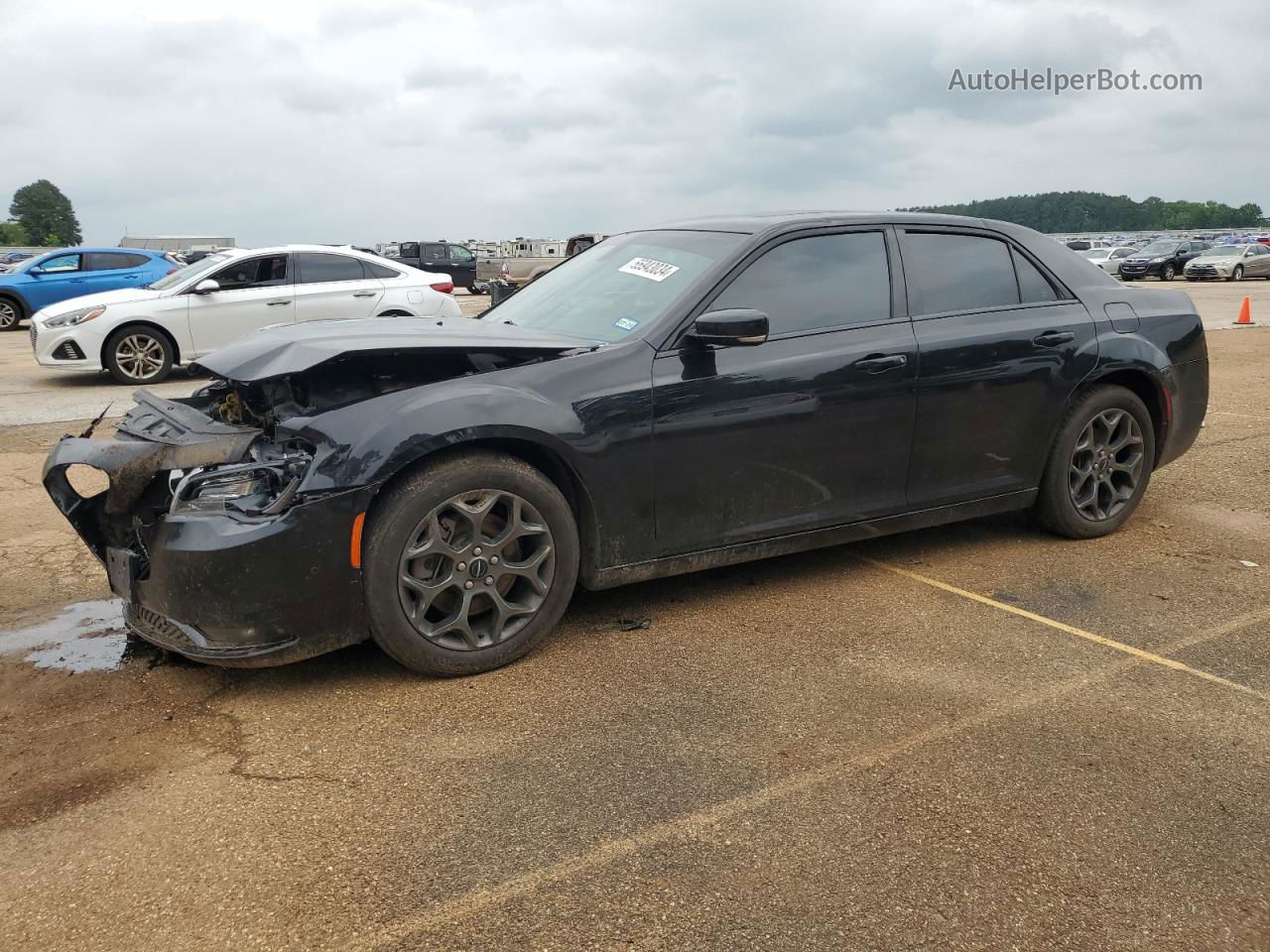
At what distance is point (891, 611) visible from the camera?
14.3 feet

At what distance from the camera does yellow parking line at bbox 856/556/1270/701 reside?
3.68 m

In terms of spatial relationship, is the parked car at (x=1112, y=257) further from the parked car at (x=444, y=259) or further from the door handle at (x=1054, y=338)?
the door handle at (x=1054, y=338)

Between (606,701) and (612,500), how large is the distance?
2.48 ft

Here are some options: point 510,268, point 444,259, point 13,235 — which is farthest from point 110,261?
point 13,235

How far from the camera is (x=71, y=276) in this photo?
18.8 metres

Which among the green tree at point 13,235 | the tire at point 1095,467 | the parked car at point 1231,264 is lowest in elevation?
the tire at point 1095,467

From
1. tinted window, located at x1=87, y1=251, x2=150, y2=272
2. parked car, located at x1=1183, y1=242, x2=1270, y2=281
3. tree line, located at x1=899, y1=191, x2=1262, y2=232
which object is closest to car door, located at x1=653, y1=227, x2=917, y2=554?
tinted window, located at x1=87, y1=251, x2=150, y2=272

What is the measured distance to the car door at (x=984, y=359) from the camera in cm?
461

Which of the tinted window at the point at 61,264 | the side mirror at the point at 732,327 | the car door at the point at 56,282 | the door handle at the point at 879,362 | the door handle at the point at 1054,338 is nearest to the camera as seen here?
the side mirror at the point at 732,327

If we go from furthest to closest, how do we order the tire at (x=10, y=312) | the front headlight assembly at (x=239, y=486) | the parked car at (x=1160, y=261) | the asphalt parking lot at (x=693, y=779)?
the parked car at (x=1160, y=261) < the tire at (x=10, y=312) < the front headlight assembly at (x=239, y=486) < the asphalt parking lot at (x=693, y=779)

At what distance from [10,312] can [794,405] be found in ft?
64.1

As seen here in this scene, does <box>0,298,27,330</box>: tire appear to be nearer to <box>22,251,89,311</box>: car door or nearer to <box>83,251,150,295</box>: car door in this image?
<box>22,251,89,311</box>: car door

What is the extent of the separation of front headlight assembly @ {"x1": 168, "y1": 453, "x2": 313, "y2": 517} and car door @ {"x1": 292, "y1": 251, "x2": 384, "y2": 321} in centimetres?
870

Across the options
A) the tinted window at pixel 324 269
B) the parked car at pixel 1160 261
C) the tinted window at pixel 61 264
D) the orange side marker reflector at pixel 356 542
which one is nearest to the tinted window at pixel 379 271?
the tinted window at pixel 324 269
